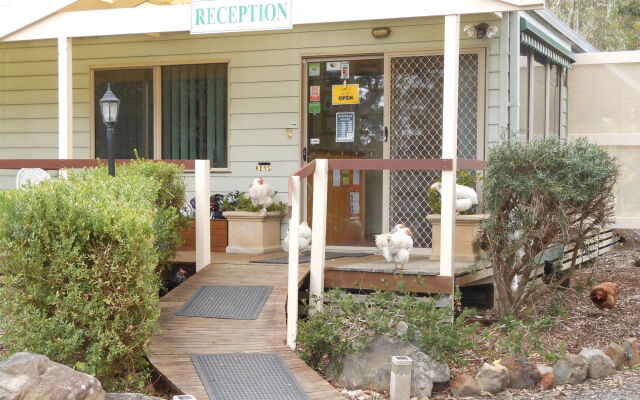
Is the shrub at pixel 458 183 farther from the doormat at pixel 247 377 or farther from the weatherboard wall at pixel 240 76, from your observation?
the doormat at pixel 247 377

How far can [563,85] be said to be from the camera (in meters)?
10.9

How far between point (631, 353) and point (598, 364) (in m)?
0.54

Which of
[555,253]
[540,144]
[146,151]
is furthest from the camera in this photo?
[146,151]

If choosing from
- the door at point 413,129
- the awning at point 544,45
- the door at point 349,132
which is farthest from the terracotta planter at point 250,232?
the awning at point 544,45

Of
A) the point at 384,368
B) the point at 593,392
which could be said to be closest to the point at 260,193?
the point at 384,368

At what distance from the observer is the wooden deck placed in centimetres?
488

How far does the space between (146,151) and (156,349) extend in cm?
474

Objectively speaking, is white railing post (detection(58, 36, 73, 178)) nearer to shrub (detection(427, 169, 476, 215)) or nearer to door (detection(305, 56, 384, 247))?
door (detection(305, 56, 384, 247))

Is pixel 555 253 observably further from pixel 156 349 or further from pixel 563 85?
pixel 156 349

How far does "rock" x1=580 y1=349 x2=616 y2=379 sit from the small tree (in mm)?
1005

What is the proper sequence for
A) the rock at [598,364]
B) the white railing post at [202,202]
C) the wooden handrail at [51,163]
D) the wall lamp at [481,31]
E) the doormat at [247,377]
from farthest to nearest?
the wall lamp at [481,31], the wooden handrail at [51,163], the white railing post at [202,202], the rock at [598,364], the doormat at [247,377]

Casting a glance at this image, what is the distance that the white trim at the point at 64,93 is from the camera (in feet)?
25.7

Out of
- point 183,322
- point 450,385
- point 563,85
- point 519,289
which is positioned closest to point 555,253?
point 519,289

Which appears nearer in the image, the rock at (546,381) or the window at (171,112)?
the rock at (546,381)
